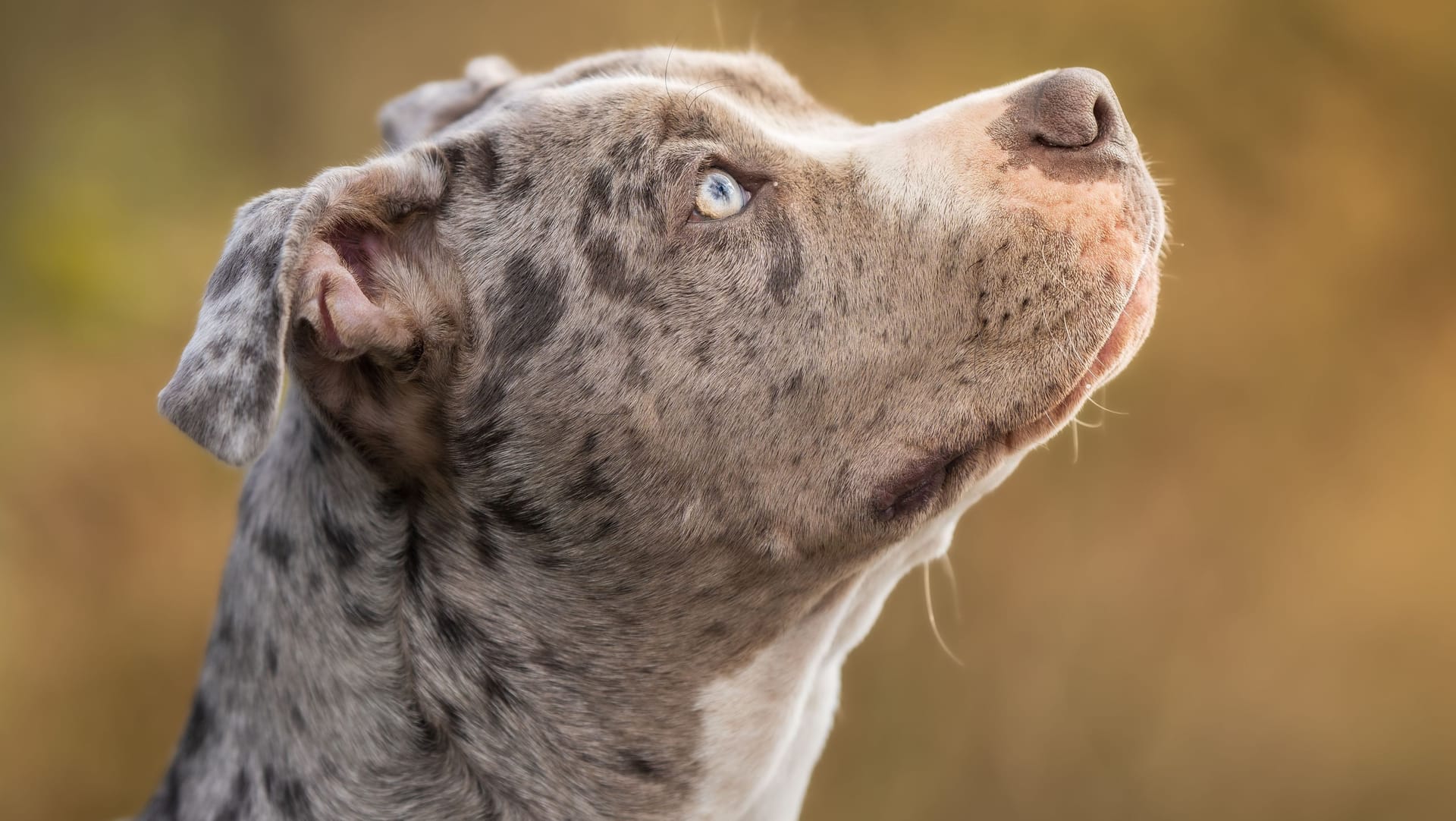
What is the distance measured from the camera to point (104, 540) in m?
4.46

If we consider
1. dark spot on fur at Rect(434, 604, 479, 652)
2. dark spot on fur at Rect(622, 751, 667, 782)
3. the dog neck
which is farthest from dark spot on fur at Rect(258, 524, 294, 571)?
dark spot on fur at Rect(622, 751, 667, 782)

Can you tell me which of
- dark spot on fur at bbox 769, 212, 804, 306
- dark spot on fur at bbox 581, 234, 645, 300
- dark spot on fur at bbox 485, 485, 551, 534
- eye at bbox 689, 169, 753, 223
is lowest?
dark spot on fur at bbox 485, 485, 551, 534

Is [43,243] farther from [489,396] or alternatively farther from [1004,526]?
[1004,526]

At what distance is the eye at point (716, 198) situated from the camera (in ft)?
6.93

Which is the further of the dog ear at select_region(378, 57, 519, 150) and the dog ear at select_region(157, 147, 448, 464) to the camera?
the dog ear at select_region(378, 57, 519, 150)

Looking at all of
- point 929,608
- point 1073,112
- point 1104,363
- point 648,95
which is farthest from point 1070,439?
point 648,95

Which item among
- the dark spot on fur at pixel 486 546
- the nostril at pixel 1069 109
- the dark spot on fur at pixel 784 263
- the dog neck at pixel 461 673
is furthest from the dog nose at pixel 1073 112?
the dark spot on fur at pixel 486 546

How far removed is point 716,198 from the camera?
2121 mm

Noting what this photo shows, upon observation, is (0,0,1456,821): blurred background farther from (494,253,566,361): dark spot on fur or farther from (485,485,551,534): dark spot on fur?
(485,485,551,534): dark spot on fur

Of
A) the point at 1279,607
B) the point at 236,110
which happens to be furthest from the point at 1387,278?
the point at 236,110

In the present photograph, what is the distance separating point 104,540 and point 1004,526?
3.16 metres

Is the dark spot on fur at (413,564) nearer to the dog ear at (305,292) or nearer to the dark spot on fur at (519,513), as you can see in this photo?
the dark spot on fur at (519,513)

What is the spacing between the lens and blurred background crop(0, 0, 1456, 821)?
14.2ft

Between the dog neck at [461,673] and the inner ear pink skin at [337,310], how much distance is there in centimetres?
23
